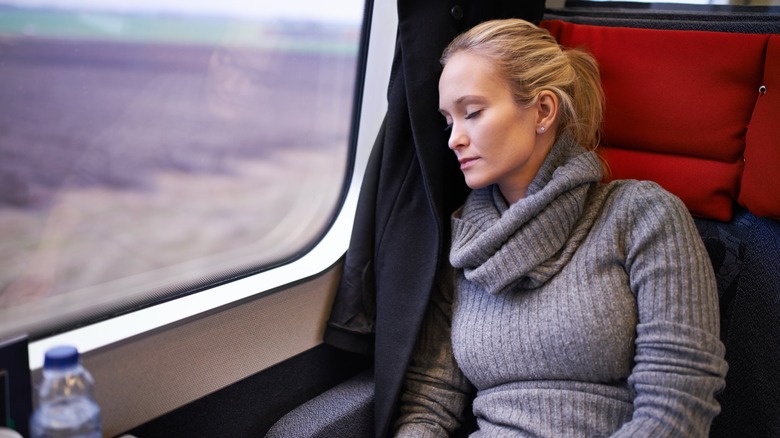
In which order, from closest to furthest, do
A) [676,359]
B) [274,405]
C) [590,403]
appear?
[676,359], [590,403], [274,405]

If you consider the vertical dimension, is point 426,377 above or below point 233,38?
below

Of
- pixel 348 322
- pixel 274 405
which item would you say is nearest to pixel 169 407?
pixel 274 405

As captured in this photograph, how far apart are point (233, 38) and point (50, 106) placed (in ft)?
1.55

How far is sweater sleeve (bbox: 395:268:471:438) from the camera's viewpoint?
58.2 inches

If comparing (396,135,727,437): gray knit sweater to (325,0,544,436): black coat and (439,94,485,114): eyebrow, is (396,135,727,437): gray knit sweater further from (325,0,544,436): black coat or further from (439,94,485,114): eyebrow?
(439,94,485,114): eyebrow

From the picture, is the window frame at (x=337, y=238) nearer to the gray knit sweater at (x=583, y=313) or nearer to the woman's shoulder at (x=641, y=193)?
the gray knit sweater at (x=583, y=313)

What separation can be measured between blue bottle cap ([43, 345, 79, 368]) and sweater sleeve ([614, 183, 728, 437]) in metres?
0.92

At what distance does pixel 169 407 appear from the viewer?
1316 mm

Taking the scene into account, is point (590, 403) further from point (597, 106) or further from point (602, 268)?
point (597, 106)

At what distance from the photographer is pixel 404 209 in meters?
1.55

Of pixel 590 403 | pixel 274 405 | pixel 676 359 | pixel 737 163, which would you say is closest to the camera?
pixel 676 359

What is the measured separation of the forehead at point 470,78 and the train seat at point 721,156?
349 mm

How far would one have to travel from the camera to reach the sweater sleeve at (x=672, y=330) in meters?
1.12

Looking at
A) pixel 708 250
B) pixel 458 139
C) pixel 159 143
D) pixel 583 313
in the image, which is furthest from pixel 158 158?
pixel 708 250
